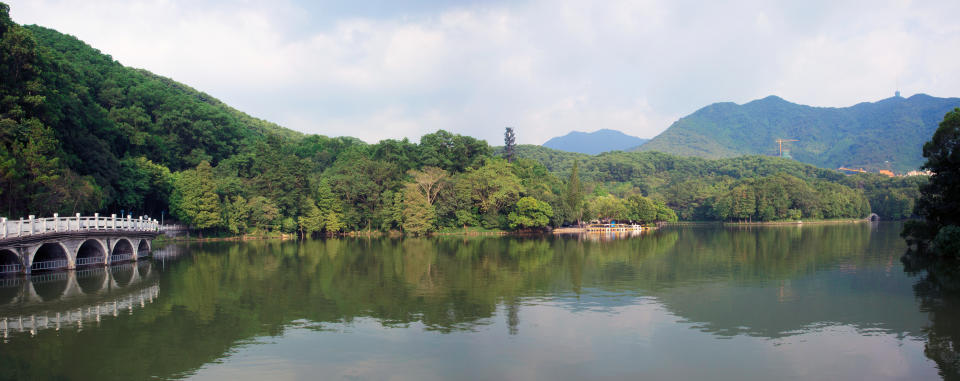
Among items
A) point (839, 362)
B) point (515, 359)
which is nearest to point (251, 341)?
point (515, 359)

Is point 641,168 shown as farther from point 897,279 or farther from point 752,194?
point 897,279

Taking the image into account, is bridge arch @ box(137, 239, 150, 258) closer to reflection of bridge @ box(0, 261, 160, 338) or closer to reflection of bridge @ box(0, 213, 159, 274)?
reflection of bridge @ box(0, 213, 159, 274)

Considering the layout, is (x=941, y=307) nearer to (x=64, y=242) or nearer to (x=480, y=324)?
(x=480, y=324)

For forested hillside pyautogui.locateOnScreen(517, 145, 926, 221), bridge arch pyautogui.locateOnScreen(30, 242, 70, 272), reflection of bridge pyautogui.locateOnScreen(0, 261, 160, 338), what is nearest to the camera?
reflection of bridge pyautogui.locateOnScreen(0, 261, 160, 338)

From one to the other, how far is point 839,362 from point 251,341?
47.2 ft

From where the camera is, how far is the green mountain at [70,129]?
1120 inches

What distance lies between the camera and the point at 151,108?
70000 mm

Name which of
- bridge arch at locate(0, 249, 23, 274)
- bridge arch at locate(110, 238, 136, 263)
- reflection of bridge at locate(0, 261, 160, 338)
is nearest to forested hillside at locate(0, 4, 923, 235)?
bridge arch at locate(110, 238, 136, 263)

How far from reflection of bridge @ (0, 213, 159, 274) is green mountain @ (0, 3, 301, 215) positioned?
2.81 meters

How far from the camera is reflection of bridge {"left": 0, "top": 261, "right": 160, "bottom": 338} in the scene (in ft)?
53.7

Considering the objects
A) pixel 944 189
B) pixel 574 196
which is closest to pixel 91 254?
pixel 944 189

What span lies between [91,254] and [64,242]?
199 inches

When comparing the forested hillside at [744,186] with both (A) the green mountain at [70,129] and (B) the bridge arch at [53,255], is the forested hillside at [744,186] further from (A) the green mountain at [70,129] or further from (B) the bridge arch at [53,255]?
(B) the bridge arch at [53,255]

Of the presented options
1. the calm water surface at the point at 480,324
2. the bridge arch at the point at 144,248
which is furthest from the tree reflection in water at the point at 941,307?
the bridge arch at the point at 144,248
